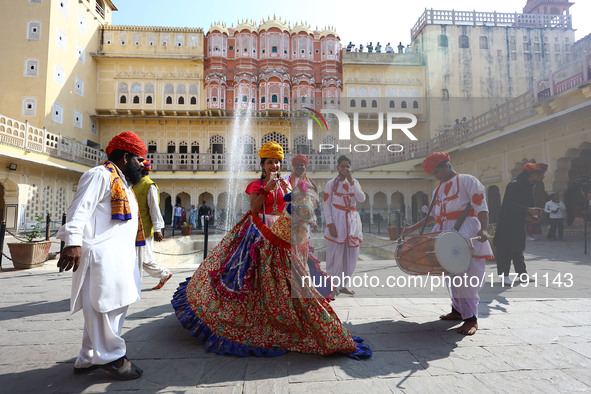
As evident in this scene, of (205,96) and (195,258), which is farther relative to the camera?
(205,96)

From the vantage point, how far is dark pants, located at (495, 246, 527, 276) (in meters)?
4.17

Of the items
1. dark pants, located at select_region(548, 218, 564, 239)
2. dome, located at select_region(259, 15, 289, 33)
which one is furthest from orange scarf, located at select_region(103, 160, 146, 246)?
dome, located at select_region(259, 15, 289, 33)

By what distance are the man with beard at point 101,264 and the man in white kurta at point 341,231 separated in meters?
2.15

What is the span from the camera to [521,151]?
6953 mm

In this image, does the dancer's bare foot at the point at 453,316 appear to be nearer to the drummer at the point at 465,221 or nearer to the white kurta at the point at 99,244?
Answer: the drummer at the point at 465,221

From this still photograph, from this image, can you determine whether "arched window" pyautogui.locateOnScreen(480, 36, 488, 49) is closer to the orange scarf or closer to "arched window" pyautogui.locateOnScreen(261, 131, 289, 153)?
"arched window" pyautogui.locateOnScreen(261, 131, 289, 153)

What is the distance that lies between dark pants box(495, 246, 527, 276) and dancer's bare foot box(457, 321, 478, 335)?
2141 millimetres

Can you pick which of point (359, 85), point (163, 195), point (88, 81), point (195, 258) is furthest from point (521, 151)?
point (88, 81)

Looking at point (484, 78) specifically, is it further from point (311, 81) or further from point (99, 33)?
point (99, 33)

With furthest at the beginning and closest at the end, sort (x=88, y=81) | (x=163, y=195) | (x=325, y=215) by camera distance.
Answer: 1. (x=163, y=195)
2. (x=88, y=81)
3. (x=325, y=215)

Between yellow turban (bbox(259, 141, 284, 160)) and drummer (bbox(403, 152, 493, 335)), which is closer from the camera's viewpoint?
yellow turban (bbox(259, 141, 284, 160))

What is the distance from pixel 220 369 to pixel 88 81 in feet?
77.7


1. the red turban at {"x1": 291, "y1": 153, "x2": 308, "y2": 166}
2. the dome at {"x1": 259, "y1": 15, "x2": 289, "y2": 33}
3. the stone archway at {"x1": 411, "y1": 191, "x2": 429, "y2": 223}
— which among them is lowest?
→ the stone archway at {"x1": 411, "y1": 191, "x2": 429, "y2": 223}

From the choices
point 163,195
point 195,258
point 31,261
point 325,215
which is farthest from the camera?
point 163,195
